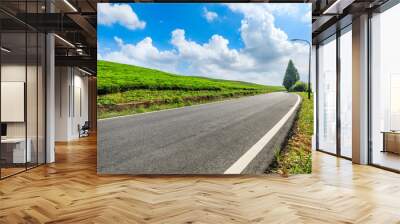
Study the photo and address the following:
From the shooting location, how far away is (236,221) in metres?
3.84

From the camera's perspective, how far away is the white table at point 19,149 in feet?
21.2

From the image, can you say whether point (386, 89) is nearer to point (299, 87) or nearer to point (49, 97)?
point (299, 87)

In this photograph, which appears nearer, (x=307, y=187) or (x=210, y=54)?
(x=307, y=187)

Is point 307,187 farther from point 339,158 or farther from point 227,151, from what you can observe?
point 339,158

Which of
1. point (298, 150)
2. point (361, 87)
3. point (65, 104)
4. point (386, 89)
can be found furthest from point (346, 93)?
point (65, 104)

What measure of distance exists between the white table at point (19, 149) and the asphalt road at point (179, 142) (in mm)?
1571

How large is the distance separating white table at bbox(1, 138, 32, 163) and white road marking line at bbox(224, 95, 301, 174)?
366 centimetres

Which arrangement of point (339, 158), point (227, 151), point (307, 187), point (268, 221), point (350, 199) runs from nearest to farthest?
1. point (268, 221)
2. point (350, 199)
3. point (307, 187)
4. point (227, 151)
5. point (339, 158)

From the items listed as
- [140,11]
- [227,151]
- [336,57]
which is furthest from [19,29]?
[336,57]

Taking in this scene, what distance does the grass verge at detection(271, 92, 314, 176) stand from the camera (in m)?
6.37

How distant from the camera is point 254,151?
639cm

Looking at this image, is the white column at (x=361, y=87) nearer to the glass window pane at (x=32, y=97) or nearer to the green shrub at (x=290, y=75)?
the green shrub at (x=290, y=75)

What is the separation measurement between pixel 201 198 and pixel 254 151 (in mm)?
1835

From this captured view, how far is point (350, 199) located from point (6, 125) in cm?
539
